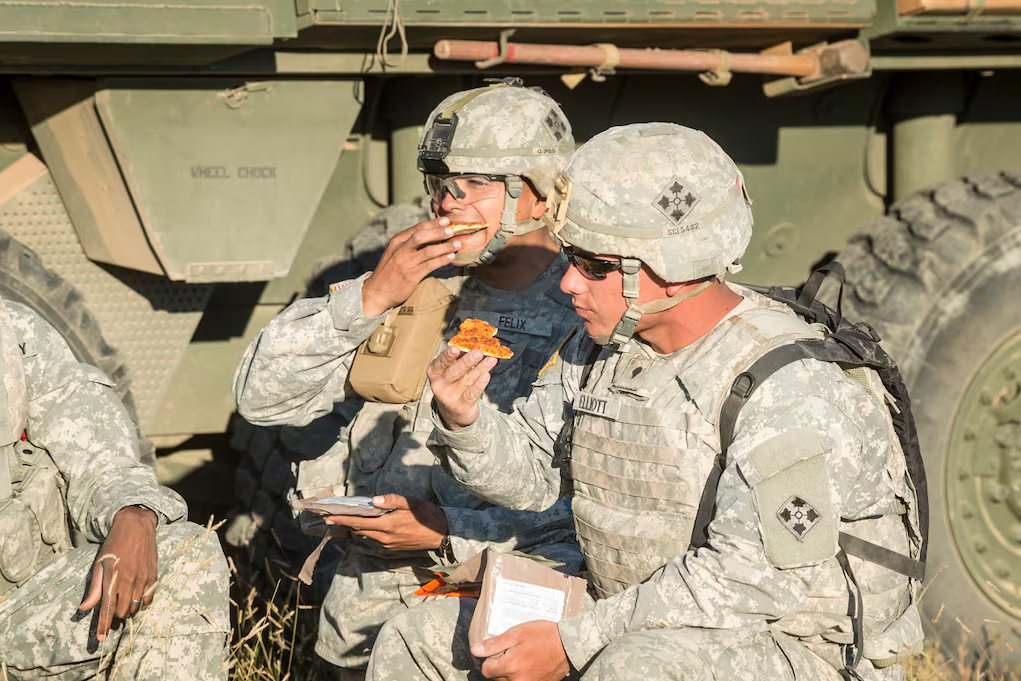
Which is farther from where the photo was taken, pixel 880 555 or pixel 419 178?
pixel 419 178

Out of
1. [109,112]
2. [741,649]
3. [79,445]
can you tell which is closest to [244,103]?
[109,112]

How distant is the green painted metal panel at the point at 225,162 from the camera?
476 centimetres

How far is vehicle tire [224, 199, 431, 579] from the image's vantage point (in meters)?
5.39

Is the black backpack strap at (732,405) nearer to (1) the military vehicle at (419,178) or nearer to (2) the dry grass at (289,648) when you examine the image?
(2) the dry grass at (289,648)

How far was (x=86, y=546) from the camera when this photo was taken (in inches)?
161

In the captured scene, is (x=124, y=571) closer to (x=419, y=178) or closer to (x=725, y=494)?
(x=725, y=494)

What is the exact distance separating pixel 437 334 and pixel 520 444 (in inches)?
28.4

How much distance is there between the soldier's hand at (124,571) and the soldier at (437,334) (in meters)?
0.64

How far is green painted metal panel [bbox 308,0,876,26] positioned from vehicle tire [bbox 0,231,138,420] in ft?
4.08

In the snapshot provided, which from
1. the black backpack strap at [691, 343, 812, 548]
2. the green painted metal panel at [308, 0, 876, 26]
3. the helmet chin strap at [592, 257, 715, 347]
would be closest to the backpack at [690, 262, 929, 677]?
the black backpack strap at [691, 343, 812, 548]

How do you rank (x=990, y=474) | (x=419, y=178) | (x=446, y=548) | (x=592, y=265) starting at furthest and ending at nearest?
(x=990, y=474)
(x=419, y=178)
(x=446, y=548)
(x=592, y=265)

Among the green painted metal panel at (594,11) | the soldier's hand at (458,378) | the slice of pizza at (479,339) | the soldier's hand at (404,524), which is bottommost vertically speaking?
the soldier's hand at (404,524)

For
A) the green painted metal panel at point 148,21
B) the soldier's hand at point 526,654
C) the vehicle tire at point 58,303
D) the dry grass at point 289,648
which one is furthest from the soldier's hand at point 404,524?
the green painted metal panel at point 148,21

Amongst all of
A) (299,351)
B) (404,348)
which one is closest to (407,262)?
(404,348)
